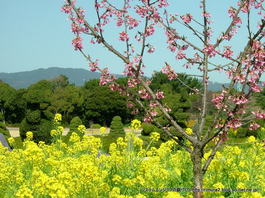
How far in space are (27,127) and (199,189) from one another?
2111 cm

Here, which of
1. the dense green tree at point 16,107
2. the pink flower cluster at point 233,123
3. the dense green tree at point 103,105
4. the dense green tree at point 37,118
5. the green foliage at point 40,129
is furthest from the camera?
the dense green tree at point 16,107

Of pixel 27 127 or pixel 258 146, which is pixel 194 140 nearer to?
pixel 258 146

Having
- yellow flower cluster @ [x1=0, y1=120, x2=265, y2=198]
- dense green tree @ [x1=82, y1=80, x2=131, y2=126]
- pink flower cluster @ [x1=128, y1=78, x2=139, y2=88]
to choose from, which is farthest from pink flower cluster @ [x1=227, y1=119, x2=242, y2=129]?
dense green tree @ [x1=82, y1=80, x2=131, y2=126]

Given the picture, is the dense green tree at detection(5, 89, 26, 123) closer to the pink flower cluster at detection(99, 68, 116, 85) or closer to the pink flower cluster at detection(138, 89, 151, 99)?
the pink flower cluster at detection(99, 68, 116, 85)

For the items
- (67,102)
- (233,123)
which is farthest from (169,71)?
(67,102)

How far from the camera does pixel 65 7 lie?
22.1ft

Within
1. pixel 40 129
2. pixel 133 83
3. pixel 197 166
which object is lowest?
pixel 40 129

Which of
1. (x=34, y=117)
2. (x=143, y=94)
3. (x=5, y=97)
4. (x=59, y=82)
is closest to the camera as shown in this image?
(x=143, y=94)

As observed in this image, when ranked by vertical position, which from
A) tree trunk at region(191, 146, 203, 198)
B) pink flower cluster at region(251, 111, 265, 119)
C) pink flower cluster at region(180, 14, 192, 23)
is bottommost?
tree trunk at region(191, 146, 203, 198)

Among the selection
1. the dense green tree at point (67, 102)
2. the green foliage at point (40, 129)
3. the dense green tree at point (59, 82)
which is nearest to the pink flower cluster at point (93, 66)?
the green foliage at point (40, 129)

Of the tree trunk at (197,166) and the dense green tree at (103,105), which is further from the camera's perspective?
the dense green tree at (103,105)

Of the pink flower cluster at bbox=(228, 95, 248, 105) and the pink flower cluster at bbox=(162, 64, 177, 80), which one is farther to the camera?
the pink flower cluster at bbox=(162, 64, 177, 80)

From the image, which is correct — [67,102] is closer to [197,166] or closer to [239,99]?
[197,166]

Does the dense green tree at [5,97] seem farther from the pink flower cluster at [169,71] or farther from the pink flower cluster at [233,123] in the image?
the pink flower cluster at [233,123]
